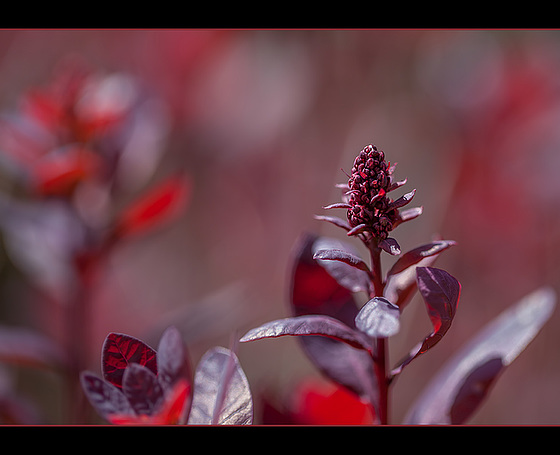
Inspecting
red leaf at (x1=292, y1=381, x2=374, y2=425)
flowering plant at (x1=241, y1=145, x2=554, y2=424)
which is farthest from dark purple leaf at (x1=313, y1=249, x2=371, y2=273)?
red leaf at (x1=292, y1=381, x2=374, y2=425)

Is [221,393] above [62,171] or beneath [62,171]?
beneath

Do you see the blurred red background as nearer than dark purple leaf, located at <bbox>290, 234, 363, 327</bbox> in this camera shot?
No

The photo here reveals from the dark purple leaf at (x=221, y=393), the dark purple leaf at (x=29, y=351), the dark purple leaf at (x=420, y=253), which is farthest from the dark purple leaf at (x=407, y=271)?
the dark purple leaf at (x=29, y=351)

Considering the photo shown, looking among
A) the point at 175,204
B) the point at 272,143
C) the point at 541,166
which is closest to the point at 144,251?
the point at 272,143

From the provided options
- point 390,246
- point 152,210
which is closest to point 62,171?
point 152,210

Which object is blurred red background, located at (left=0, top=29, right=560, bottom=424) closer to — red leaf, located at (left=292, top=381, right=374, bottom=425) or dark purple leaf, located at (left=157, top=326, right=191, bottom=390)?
red leaf, located at (left=292, top=381, right=374, bottom=425)

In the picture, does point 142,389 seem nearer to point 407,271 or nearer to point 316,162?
point 407,271

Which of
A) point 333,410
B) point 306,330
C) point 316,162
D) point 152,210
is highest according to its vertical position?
point 316,162

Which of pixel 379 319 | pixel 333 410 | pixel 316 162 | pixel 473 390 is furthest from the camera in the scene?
pixel 316 162
